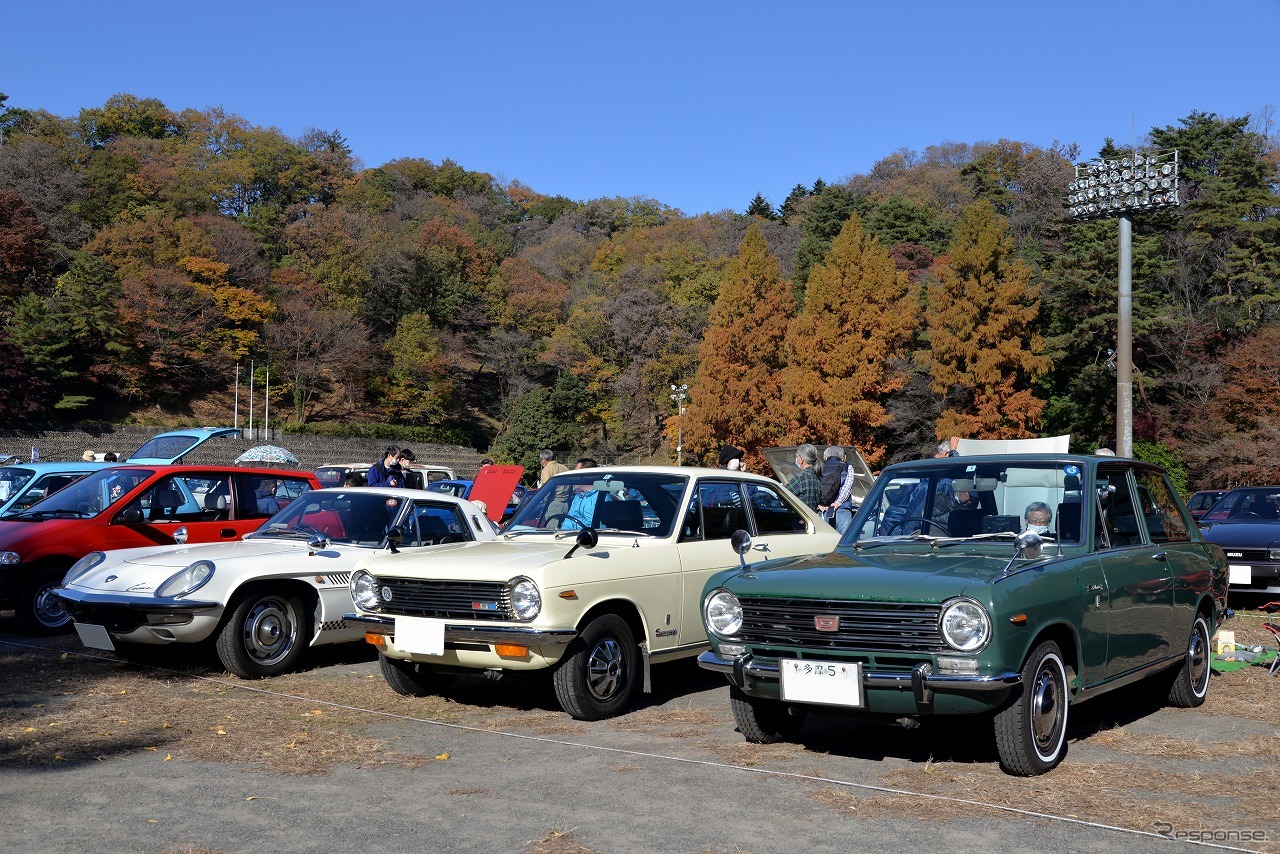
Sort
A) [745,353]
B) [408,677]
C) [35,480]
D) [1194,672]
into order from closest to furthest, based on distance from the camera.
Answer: [1194,672], [408,677], [35,480], [745,353]

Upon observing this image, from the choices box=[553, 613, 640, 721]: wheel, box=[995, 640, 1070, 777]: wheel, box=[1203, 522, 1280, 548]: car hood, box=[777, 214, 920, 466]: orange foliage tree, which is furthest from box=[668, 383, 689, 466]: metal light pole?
box=[995, 640, 1070, 777]: wheel

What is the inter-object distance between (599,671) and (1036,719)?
2.85m

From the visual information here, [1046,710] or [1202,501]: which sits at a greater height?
[1202,501]

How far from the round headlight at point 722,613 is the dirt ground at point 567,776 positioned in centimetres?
73

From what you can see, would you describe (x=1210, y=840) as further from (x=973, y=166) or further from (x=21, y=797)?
(x=973, y=166)

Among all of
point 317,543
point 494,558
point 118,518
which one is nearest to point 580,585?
point 494,558

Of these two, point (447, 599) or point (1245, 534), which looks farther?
point (1245, 534)

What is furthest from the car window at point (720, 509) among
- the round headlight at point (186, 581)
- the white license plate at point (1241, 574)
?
the white license plate at point (1241, 574)

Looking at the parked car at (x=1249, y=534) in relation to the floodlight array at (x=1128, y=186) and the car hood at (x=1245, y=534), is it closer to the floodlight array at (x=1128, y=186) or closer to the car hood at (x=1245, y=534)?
the car hood at (x=1245, y=534)

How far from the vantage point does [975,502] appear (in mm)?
6840

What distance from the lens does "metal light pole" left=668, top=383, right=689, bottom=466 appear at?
168 ft

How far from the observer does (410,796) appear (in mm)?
5473

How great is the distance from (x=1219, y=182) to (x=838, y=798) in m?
46.9

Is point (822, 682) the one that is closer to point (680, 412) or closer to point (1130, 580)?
point (1130, 580)
